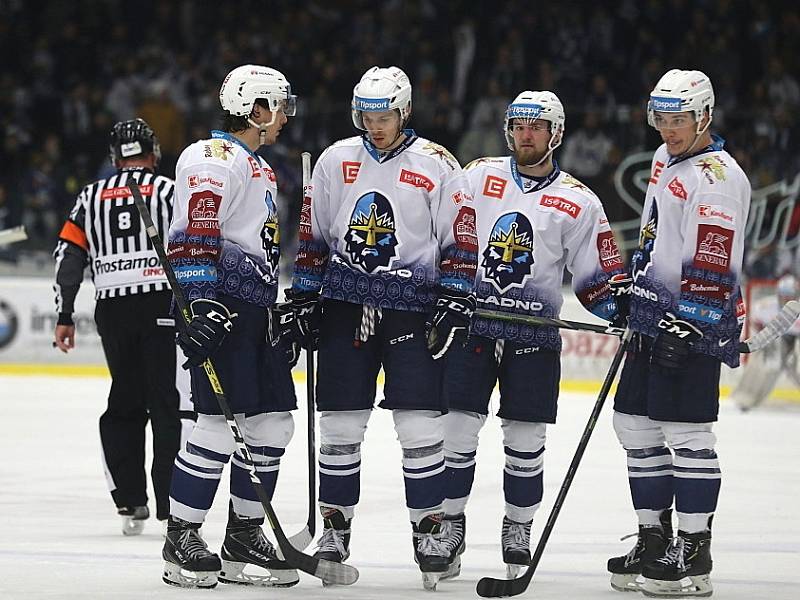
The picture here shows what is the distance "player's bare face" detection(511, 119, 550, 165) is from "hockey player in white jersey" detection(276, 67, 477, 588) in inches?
11.3

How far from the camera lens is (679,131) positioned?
426 centimetres

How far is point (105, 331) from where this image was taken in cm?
524

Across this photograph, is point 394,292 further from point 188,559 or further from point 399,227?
point 188,559

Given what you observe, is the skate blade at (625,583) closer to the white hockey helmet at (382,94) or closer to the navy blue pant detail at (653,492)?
the navy blue pant detail at (653,492)

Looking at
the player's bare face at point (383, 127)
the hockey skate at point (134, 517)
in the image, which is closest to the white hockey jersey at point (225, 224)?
the player's bare face at point (383, 127)

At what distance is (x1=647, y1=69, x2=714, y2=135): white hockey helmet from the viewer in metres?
4.24

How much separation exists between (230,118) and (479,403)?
1.12 meters

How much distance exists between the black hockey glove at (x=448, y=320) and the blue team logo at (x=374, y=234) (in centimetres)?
19

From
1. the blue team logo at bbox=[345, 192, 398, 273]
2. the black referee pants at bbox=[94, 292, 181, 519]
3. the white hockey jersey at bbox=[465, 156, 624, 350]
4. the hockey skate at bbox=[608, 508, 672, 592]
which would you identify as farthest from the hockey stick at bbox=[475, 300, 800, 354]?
the black referee pants at bbox=[94, 292, 181, 519]

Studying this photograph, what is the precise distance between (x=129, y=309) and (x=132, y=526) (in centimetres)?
75

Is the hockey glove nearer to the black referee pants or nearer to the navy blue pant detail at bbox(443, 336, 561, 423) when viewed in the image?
the navy blue pant detail at bbox(443, 336, 561, 423)

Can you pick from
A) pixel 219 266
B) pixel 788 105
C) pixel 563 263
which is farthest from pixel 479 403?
pixel 788 105

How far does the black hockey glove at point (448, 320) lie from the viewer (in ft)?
13.7

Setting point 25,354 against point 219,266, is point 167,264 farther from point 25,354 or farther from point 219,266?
point 25,354
